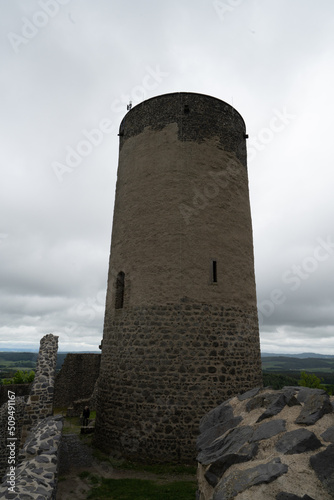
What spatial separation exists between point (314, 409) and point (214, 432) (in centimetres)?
144

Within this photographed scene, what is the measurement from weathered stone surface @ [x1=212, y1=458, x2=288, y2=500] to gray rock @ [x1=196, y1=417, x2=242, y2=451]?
1258mm

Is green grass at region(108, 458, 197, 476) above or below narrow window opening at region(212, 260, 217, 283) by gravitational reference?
below

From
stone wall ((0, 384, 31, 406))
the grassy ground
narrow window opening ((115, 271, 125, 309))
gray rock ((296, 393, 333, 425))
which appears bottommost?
the grassy ground

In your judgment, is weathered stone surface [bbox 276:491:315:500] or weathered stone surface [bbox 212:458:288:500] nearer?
weathered stone surface [bbox 276:491:315:500]

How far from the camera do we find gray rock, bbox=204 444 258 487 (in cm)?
289

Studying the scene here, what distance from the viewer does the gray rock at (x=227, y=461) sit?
2.89 metres

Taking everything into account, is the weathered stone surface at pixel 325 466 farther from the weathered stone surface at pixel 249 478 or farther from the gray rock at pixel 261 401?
the gray rock at pixel 261 401

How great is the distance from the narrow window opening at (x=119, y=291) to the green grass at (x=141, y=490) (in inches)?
181

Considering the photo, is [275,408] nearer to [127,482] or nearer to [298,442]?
[298,442]

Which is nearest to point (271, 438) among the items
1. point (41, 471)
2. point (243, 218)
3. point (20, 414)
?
point (41, 471)

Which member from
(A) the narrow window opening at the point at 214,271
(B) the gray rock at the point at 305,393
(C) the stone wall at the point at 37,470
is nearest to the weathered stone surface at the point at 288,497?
(B) the gray rock at the point at 305,393

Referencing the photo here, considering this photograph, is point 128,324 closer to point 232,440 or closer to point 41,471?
point 41,471

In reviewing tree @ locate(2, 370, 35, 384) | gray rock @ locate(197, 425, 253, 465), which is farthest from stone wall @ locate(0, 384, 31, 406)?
gray rock @ locate(197, 425, 253, 465)

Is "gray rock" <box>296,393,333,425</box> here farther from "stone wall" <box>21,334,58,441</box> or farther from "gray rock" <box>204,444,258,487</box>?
"stone wall" <box>21,334,58,441</box>
